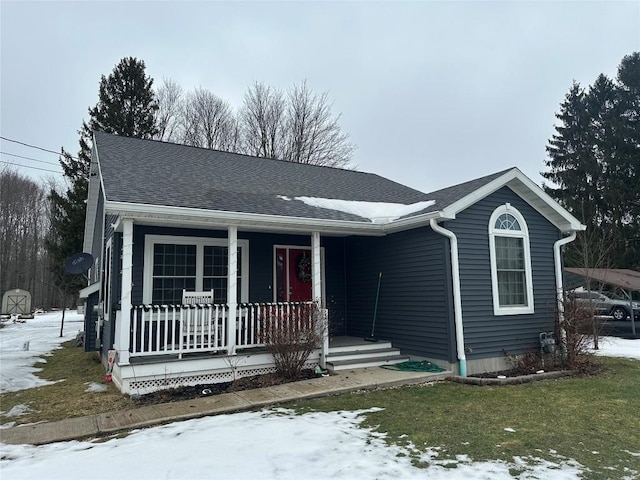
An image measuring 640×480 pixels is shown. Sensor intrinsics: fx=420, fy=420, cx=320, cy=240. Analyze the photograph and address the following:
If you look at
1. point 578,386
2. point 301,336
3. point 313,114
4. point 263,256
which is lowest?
point 578,386

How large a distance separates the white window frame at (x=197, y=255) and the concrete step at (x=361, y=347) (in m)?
2.18

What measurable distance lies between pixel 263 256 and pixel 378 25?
31.0ft

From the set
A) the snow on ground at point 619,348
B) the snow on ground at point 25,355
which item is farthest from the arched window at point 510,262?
the snow on ground at point 25,355

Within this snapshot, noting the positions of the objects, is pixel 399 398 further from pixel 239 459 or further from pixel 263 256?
pixel 263 256

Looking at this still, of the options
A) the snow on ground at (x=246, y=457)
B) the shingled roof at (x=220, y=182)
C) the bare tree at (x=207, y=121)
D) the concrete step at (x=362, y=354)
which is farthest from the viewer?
the bare tree at (x=207, y=121)

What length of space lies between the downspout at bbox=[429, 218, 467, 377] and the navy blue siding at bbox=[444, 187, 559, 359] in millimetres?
175

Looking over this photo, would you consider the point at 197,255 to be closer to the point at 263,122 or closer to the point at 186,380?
the point at 186,380

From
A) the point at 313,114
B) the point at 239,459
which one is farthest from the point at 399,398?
the point at 313,114

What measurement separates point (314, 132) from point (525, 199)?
19.1 m

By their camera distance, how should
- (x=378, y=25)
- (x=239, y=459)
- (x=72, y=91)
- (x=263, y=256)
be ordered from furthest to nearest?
(x=72, y=91) → (x=378, y=25) → (x=263, y=256) → (x=239, y=459)

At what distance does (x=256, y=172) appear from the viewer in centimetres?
1076

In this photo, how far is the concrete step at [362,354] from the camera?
7.78 meters

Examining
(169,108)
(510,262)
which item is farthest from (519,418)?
(169,108)

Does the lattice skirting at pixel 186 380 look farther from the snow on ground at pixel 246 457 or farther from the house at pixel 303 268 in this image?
the snow on ground at pixel 246 457
